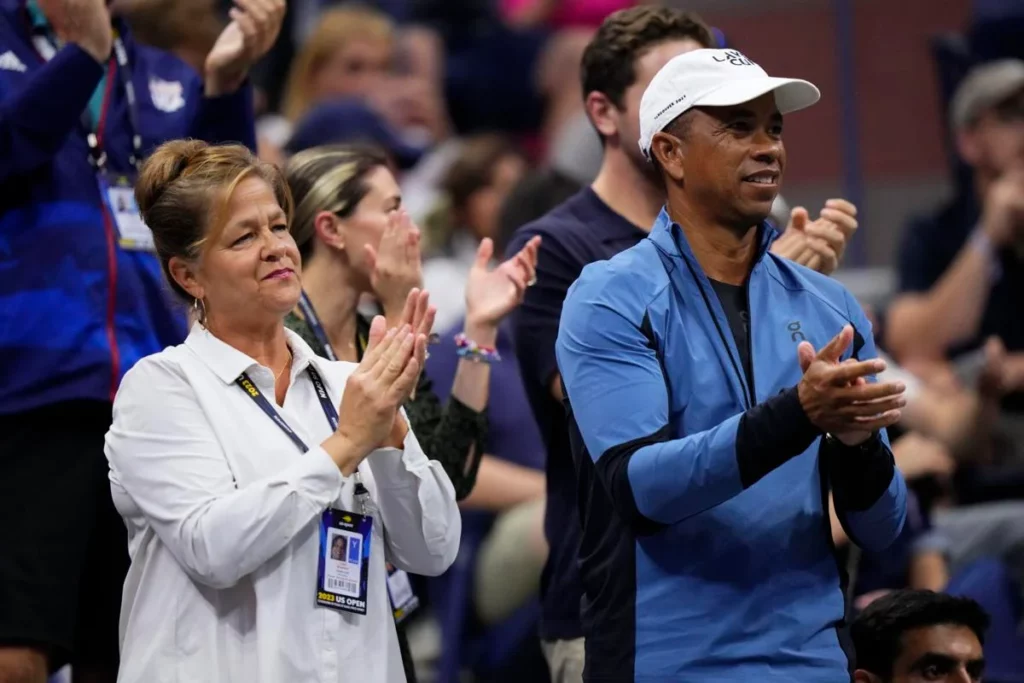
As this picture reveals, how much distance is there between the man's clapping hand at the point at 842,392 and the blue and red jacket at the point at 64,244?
1789mm

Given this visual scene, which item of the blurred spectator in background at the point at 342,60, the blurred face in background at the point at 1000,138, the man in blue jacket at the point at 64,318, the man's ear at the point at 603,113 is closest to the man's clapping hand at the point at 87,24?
the man in blue jacket at the point at 64,318

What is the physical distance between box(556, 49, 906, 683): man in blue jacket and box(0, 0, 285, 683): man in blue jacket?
4.25 feet

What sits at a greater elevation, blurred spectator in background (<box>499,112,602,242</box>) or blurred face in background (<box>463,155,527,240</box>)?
blurred spectator in background (<box>499,112,602,242</box>)

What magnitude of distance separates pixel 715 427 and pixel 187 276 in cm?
116

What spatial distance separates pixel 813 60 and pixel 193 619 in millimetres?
6184

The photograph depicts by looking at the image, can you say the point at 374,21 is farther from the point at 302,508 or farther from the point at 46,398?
the point at 302,508

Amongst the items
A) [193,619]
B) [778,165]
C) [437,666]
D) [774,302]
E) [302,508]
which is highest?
[778,165]

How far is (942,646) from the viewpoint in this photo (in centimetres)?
409

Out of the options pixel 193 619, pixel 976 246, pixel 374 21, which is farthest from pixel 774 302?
pixel 374 21

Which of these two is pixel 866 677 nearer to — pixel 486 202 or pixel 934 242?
pixel 934 242

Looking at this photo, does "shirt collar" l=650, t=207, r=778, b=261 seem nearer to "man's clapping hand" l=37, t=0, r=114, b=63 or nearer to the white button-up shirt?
the white button-up shirt

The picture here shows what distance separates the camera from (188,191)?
11.9 ft

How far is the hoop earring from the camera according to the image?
368 cm

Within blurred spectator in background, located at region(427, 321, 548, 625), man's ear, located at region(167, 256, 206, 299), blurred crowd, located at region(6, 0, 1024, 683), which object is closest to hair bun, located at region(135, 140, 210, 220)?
man's ear, located at region(167, 256, 206, 299)
